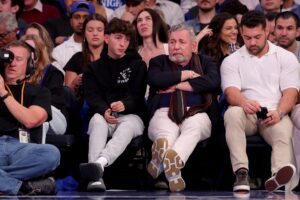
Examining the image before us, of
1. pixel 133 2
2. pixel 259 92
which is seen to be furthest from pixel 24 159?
pixel 133 2

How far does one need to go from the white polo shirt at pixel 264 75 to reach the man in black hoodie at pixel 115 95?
2.83 feet

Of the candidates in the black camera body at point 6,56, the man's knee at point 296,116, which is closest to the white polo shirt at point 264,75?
the man's knee at point 296,116

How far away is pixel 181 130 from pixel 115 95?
2.75ft

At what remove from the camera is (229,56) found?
952cm

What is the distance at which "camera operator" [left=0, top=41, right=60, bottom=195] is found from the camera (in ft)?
27.3

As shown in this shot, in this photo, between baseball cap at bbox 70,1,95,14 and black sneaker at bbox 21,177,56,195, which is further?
baseball cap at bbox 70,1,95,14

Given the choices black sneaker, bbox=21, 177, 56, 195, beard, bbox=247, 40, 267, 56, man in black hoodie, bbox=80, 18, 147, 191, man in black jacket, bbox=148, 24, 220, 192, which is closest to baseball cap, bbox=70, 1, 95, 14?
man in black hoodie, bbox=80, 18, 147, 191

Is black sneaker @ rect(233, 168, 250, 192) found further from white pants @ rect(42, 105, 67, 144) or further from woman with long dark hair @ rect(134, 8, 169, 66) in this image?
woman with long dark hair @ rect(134, 8, 169, 66)

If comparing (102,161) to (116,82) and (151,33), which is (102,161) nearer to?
(116,82)

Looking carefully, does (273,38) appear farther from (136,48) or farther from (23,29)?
(23,29)

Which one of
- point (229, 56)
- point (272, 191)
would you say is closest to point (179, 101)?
point (229, 56)

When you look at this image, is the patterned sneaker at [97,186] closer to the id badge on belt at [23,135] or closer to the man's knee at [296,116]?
the id badge on belt at [23,135]

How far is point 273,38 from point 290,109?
1698 mm

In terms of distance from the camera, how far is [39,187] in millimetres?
8383
